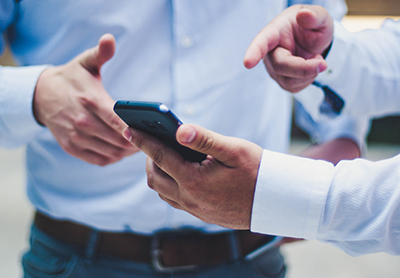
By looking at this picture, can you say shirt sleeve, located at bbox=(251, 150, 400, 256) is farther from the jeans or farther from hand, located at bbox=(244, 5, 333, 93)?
the jeans

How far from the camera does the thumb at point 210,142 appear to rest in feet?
1.39

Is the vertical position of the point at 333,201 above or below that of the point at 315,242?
above

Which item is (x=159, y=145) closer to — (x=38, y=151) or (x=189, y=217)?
(x=189, y=217)

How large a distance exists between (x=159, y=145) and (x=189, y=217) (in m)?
0.37

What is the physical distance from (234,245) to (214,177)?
0.39 metres

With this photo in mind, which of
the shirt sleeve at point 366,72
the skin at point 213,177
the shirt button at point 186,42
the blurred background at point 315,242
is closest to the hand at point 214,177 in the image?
the skin at point 213,177

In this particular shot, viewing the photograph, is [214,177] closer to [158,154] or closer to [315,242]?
[158,154]

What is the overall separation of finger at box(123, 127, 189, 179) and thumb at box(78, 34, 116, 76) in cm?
19

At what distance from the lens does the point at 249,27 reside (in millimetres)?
832

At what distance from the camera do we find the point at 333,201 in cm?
53

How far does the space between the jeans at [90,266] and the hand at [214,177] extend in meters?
0.33

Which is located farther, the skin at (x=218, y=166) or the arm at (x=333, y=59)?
the arm at (x=333, y=59)

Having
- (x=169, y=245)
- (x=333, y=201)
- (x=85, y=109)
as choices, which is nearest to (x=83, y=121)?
(x=85, y=109)

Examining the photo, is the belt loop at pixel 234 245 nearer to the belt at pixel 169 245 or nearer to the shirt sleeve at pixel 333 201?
the belt at pixel 169 245
